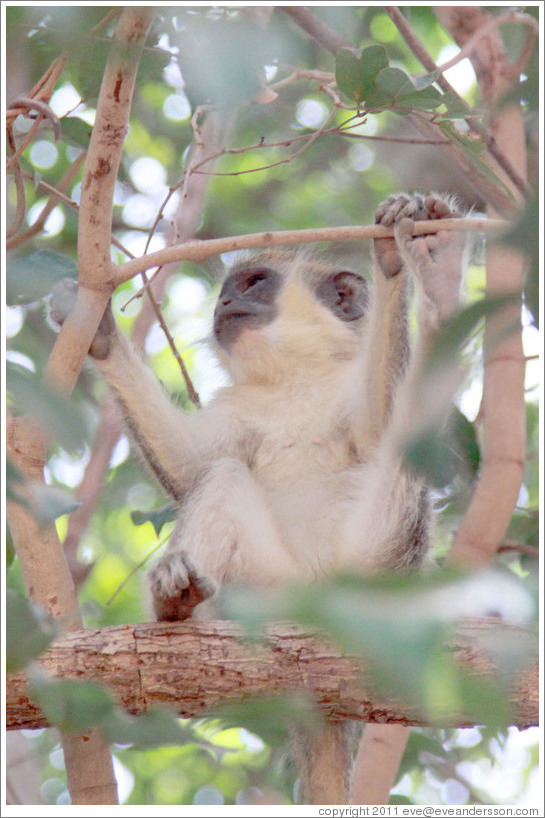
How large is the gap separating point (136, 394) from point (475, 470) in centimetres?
156

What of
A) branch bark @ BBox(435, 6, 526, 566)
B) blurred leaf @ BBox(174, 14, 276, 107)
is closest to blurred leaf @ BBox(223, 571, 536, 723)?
blurred leaf @ BBox(174, 14, 276, 107)

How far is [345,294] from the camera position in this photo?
4.90 m

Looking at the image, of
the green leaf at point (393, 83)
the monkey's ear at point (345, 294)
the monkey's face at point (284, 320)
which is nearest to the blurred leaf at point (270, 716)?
the green leaf at point (393, 83)

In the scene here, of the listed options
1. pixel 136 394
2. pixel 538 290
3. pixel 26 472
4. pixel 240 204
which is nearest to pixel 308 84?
pixel 240 204

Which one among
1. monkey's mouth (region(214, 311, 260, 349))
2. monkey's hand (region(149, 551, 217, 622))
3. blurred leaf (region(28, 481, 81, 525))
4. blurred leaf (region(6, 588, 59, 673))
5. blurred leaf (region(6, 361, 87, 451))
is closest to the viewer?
blurred leaf (region(6, 361, 87, 451))

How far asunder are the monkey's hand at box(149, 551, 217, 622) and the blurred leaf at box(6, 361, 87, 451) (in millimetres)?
1497

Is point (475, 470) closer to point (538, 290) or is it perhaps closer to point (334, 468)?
point (334, 468)

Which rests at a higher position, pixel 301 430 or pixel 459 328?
pixel 301 430

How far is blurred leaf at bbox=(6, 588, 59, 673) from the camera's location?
201 cm

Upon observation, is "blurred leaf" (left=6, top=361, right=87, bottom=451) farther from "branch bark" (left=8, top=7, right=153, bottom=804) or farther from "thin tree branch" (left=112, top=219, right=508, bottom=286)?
"thin tree branch" (left=112, top=219, right=508, bottom=286)

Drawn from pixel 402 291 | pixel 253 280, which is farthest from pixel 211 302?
pixel 402 291

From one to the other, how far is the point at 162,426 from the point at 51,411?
2558 mm

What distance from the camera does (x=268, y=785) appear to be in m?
4.96

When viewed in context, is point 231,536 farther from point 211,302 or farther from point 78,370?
point 211,302
